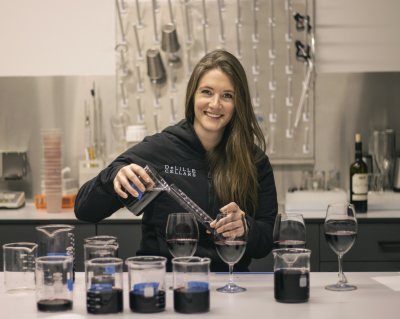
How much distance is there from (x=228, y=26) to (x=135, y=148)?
159 centimetres

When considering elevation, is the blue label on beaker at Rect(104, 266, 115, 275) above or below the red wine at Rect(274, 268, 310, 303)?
above

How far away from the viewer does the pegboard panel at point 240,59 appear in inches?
133

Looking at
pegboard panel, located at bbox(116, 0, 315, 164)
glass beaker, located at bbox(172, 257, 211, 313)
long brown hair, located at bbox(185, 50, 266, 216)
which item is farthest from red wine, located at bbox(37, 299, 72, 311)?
pegboard panel, located at bbox(116, 0, 315, 164)

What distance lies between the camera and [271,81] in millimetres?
3408

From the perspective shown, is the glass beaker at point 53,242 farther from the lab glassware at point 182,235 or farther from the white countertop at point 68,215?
the white countertop at point 68,215

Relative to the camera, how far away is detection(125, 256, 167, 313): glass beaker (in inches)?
47.6

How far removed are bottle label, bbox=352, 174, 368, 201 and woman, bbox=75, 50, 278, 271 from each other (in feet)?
3.35

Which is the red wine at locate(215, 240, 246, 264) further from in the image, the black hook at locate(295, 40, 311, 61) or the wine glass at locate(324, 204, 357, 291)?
the black hook at locate(295, 40, 311, 61)

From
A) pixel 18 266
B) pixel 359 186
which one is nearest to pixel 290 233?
pixel 18 266

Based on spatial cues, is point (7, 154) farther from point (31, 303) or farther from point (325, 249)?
point (31, 303)

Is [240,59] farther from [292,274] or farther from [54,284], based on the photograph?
[54,284]

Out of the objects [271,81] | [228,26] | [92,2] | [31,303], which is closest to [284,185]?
[271,81]

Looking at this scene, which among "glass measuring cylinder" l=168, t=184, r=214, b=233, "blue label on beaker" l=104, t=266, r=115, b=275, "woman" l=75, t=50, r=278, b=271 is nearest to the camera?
"blue label on beaker" l=104, t=266, r=115, b=275

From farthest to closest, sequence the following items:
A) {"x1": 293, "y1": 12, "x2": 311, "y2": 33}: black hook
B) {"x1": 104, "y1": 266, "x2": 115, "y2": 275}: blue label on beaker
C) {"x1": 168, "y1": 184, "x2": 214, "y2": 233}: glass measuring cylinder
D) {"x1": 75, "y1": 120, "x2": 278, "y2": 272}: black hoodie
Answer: {"x1": 293, "y1": 12, "x2": 311, "y2": 33}: black hook
{"x1": 75, "y1": 120, "x2": 278, "y2": 272}: black hoodie
{"x1": 168, "y1": 184, "x2": 214, "y2": 233}: glass measuring cylinder
{"x1": 104, "y1": 266, "x2": 115, "y2": 275}: blue label on beaker
